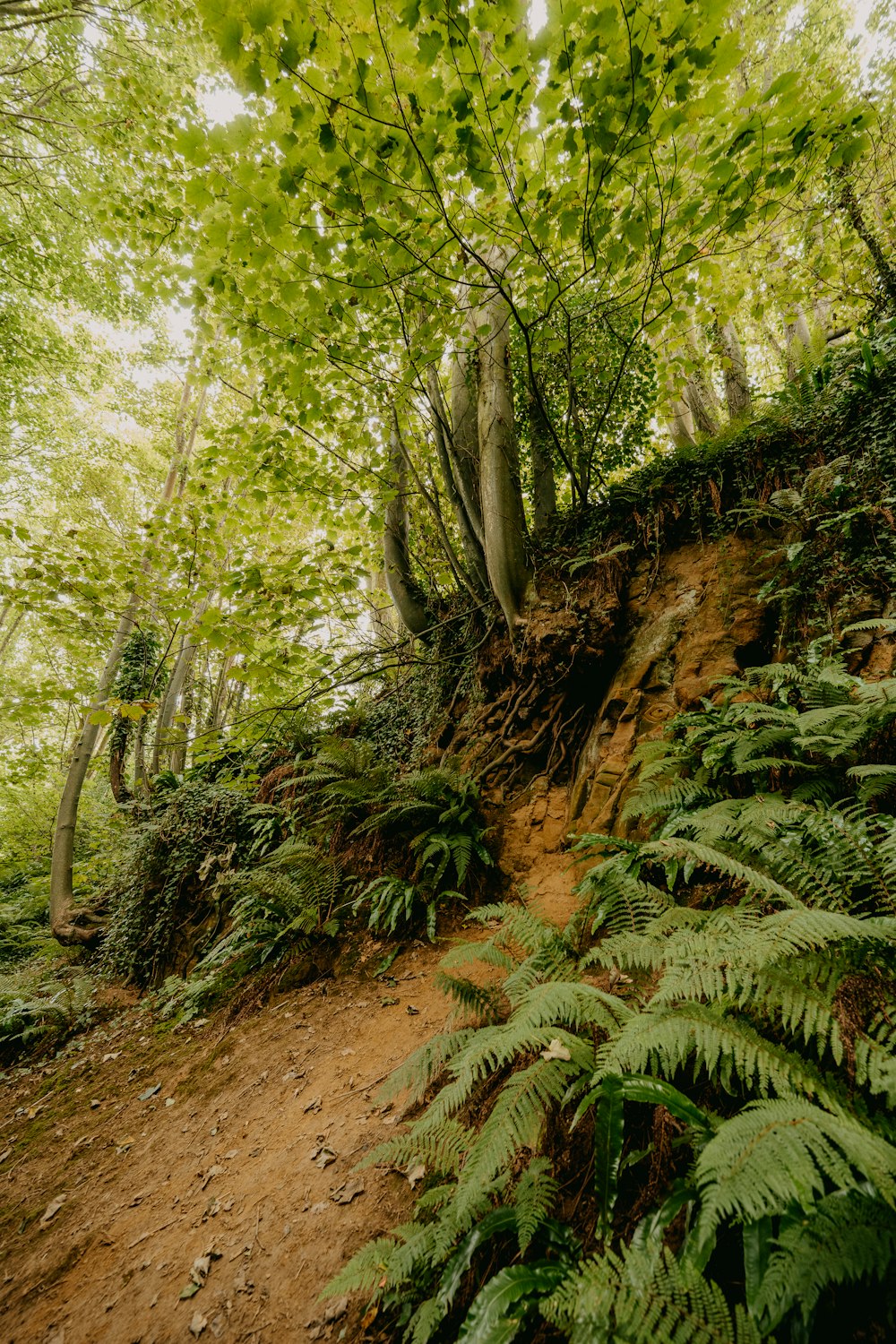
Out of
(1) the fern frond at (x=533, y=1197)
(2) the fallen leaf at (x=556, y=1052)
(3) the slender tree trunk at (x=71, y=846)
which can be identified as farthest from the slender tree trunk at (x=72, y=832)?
(1) the fern frond at (x=533, y=1197)

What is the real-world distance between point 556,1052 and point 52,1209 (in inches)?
→ 135

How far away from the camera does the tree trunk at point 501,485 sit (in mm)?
5156

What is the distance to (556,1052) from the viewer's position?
2.00 meters

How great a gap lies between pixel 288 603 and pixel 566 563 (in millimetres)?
3210

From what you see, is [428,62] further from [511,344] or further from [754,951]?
[754,951]

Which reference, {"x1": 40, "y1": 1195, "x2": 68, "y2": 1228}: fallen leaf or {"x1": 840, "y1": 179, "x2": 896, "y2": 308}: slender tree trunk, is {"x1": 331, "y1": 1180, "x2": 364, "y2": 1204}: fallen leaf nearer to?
{"x1": 40, "y1": 1195, "x2": 68, "y2": 1228}: fallen leaf

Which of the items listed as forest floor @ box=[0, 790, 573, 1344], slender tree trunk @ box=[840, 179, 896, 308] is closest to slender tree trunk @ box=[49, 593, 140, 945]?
forest floor @ box=[0, 790, 573, 1344]

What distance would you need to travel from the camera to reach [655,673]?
4344 mm

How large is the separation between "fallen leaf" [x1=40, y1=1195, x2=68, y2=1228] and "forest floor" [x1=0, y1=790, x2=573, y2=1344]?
1 cm

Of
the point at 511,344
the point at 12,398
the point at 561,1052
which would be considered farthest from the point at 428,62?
the point at 12,398

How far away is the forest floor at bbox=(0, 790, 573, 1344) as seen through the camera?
1991 mm

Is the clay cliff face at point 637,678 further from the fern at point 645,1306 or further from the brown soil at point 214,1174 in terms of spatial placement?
the fern at point 645,1306

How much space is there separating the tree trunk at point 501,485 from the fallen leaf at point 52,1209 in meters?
5.26

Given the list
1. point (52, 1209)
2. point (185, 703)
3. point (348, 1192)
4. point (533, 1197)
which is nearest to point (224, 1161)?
point (348, 1192)
